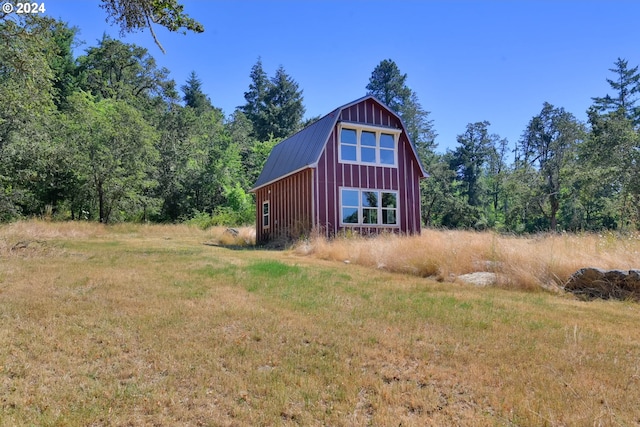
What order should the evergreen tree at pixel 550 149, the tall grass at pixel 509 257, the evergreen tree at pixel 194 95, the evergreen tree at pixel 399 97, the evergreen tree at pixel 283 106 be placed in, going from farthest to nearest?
1. the evergreen tree at pixel 194 95
2. the evergreen tree at pixel 399 97
3. the evergreen tree at pixel 283 106
4. the evergreen tree at pixel 550 149
5. the tall grass at pixel 509 257

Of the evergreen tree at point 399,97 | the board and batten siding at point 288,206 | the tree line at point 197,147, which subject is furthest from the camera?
the evergreen tree at point 399,97

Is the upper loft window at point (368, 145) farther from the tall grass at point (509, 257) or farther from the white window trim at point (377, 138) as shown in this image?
the tall grass at point (509, 257)

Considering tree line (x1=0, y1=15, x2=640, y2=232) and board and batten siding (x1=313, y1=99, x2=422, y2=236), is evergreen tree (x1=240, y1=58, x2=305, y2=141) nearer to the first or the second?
tree line (x1=0, y1=15, x2=640, y2=232)

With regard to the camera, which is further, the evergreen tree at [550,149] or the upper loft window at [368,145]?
the evergreen tree at [550,149]

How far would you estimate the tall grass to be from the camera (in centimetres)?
699

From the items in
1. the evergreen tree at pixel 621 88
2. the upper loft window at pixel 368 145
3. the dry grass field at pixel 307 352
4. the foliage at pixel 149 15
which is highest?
the evergreen tree at pixel 621 88

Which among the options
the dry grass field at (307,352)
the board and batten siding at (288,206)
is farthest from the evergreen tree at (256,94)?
the dry grass field at (307,352)

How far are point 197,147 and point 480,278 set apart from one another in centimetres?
3177

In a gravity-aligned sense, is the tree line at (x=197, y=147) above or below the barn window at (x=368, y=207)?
above

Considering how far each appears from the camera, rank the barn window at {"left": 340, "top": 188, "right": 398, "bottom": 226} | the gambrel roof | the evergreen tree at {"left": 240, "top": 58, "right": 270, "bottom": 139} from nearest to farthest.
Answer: the gambrel roof → the barn window at {"left": 340, "top": 188, "right": 398, "bottom": 226} → the evergreen tree at {"left": 240, "top": 58, "right": 270, "bottom": 139}

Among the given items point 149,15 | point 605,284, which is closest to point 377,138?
point 149,15

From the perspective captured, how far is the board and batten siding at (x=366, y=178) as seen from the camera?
1453 centimetres

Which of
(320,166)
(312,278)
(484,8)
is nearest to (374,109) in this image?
(320,166)

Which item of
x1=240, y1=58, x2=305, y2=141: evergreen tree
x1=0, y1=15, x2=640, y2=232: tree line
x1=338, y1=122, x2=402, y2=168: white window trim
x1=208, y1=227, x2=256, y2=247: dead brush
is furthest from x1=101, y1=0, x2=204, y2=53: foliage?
x1=240, y1=58, x2=305, y2=141: evergreen tree
